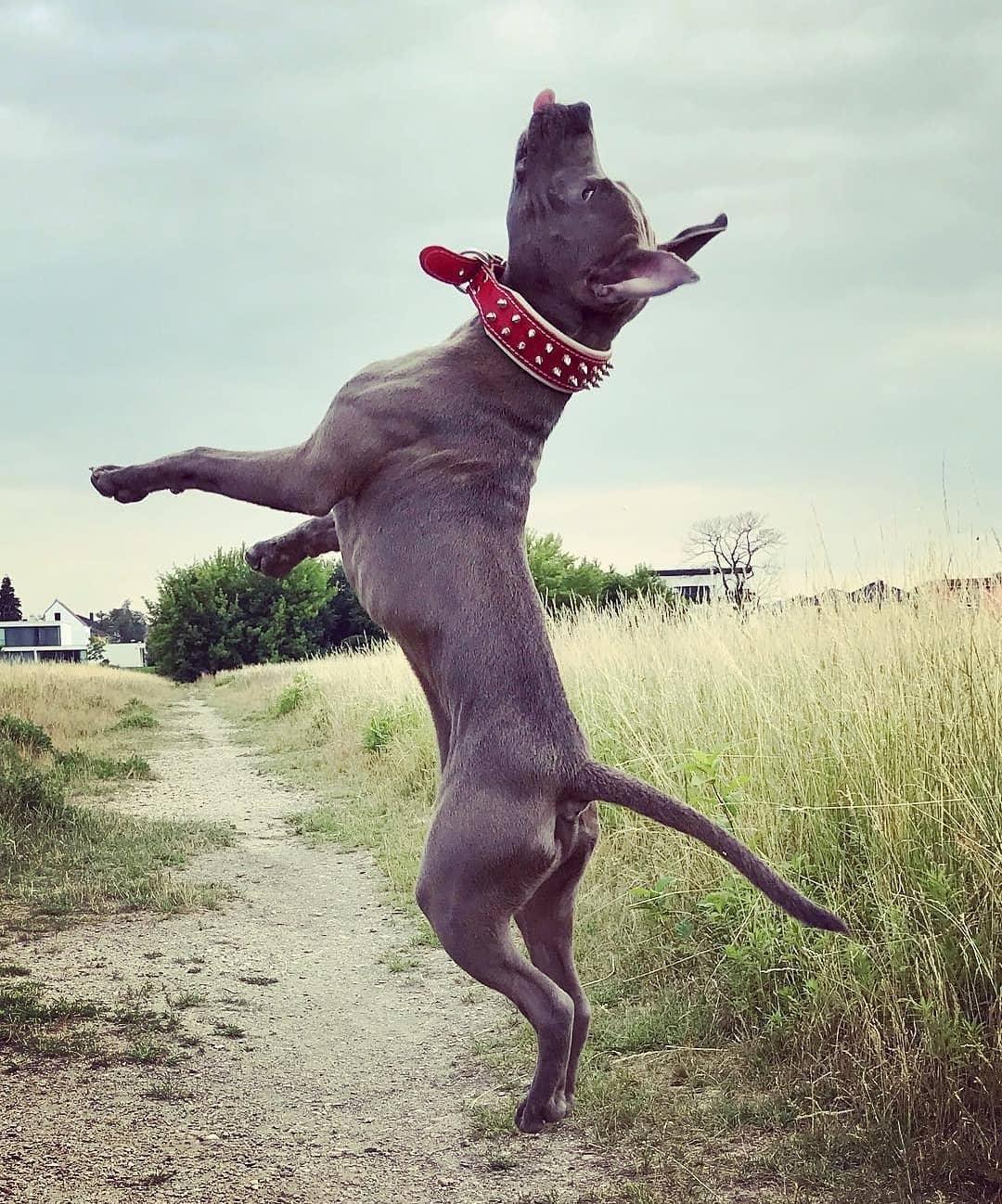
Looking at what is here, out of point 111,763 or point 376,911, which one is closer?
point 376,911

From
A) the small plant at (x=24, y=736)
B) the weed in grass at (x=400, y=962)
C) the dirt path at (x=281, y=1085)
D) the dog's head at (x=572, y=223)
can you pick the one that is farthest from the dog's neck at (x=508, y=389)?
the small plant at (x=24, y=736)

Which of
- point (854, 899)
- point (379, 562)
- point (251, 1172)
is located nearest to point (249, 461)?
point (379, 562)

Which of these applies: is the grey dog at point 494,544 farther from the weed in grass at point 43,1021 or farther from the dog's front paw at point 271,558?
the weed in grass at point 43,1021

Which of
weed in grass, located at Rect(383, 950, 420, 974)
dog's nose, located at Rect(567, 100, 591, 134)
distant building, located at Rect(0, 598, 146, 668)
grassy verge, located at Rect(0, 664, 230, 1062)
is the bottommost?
weed in grass, located at Rect(383, 950, 420, 974)

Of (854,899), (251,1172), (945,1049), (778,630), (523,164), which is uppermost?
(523,164)

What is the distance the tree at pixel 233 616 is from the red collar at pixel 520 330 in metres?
27.4

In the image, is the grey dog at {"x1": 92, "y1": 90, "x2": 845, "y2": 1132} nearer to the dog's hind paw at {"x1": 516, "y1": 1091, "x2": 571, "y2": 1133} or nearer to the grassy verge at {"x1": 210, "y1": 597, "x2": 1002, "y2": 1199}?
the dog's hind paw at {"x1": 516, "y1": 1091, "x2": 571, "y2": 1133}

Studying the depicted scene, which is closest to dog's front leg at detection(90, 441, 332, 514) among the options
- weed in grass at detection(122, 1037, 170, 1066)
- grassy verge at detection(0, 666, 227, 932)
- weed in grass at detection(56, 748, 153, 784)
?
weed in grass at detection(122, 1037, 170, 1066)

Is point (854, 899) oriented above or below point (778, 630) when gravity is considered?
below

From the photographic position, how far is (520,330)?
1.47m

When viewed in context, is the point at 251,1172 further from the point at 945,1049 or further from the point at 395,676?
the point at 395,676

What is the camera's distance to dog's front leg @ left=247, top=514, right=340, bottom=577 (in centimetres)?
181

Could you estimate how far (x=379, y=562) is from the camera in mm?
1567

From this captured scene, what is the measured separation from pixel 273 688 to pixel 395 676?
9828mm
